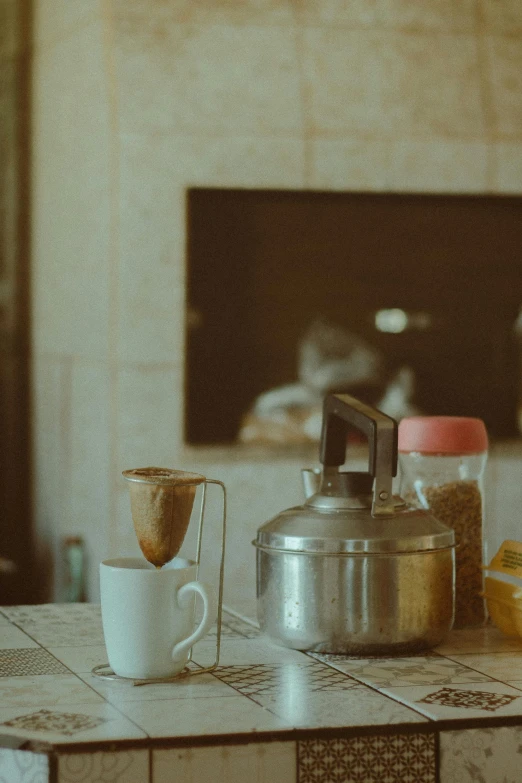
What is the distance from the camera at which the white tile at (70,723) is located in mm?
758

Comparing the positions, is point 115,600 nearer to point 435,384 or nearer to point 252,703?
point 252,703

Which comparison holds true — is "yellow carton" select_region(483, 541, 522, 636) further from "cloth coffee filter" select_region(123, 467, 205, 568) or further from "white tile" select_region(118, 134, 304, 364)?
"white tile" select_region(118, 134, 304, 364)

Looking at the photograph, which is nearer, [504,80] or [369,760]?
[369,760]

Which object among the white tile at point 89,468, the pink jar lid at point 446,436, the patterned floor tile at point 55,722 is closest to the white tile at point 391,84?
the white tile at point 89,468

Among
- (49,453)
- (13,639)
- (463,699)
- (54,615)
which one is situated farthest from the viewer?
(49,453)

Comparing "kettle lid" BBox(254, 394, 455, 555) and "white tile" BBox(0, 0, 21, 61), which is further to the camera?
"white tile" BBox(0, 0, 21, 61)

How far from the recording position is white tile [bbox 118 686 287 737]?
30.4 inches

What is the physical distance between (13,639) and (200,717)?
338 millimetres

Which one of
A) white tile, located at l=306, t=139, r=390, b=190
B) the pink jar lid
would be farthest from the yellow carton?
white tile, located at l=306, t=139, r=390, b=190

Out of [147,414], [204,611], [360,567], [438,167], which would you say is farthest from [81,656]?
[438,167]

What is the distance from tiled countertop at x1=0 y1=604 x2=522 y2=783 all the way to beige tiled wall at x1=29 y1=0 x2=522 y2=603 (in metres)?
1.68

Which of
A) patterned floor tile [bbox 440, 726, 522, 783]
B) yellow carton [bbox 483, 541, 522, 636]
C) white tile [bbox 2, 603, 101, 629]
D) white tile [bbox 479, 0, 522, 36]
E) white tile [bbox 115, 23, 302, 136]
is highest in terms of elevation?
white tile [bbox 479, 0, 522, 36]

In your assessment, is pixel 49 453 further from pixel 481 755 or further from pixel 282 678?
pixel 481 755

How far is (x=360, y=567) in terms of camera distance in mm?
974
